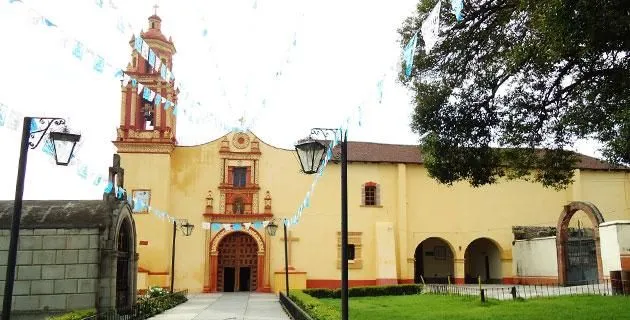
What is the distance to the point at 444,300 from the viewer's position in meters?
21.3

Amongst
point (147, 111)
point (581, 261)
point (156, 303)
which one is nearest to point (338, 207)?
point (147, 111)

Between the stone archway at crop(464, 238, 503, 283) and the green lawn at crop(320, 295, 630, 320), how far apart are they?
51.3ft

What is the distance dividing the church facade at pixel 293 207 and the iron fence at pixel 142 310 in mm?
9248

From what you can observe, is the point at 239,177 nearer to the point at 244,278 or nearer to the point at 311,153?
the point at 244,278

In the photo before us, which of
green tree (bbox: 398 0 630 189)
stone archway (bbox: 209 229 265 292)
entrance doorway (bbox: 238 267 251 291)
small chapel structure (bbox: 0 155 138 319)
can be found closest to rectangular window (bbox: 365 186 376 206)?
stone archway (bbox: 209 229 265 292)

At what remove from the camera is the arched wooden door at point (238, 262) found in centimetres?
3238

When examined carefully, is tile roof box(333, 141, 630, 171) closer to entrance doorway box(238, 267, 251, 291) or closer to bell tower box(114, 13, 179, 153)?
entrance doorway box(238, 267, 251, 291)

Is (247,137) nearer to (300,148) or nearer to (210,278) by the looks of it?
(210,278)

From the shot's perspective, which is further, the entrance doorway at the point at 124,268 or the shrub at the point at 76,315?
the entrance doorway at the point at 124,268

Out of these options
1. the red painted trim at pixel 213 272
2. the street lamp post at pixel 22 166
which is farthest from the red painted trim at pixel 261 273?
the street lamp post at pixel 22 166

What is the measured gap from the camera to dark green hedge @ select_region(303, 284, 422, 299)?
2719 cm

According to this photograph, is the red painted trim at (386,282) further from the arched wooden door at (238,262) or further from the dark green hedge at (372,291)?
the arched wooden door at (238,262)

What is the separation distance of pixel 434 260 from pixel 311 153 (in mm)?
30627

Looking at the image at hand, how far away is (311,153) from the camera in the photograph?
27.1 ft
